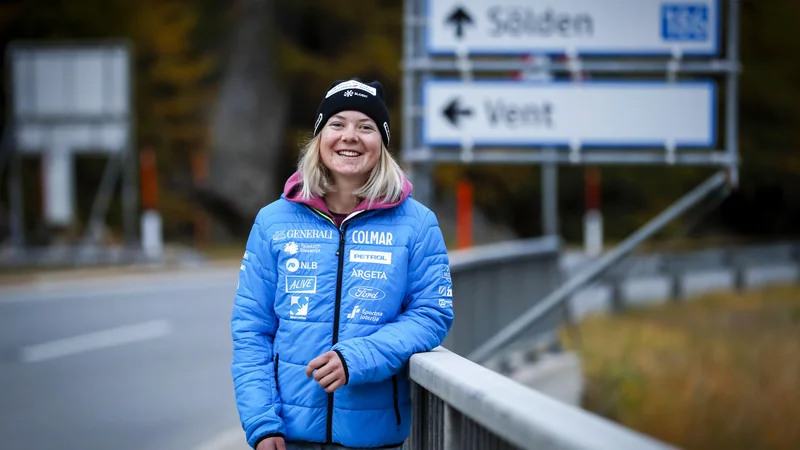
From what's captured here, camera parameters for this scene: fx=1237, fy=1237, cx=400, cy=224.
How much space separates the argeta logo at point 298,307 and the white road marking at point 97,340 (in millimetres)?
8638

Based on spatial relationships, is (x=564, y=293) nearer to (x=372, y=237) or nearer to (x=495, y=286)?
(x=495, y=286)

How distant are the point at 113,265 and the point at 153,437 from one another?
16.5m

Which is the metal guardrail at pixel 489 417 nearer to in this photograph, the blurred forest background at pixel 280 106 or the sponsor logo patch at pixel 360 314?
the sponsor logo patch at pixel 360 314

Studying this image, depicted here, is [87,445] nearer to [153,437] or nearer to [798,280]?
[153,437]

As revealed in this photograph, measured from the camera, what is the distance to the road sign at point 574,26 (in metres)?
9.27

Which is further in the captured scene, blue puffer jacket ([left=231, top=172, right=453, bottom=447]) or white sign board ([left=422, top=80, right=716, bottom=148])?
white sign board ([left=422, top=80, right=716, bottom=148])

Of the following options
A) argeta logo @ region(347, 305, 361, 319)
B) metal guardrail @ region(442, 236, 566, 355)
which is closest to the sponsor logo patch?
argeta logo @ region(347, 305, 361, 319)

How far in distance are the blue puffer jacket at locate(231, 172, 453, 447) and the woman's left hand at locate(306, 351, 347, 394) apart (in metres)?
0.05

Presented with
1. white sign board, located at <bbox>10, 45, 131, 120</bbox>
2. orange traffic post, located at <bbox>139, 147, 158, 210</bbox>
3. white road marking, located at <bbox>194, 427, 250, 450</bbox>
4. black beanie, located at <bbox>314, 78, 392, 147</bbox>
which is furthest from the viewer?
orange traffic post, located at <bbox>139, 147, 158, 210</bbox>

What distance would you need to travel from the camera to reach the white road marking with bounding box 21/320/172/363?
39.5 feet

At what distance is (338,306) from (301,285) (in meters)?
0.12

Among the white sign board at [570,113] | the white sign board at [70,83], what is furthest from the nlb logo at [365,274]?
the white sign board at [70,83]

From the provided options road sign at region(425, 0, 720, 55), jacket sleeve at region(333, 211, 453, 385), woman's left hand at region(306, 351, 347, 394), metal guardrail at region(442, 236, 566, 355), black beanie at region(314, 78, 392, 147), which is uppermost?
road sign at region(425, 0, 720, 55)

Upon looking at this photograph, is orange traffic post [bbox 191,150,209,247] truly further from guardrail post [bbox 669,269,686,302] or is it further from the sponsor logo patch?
the sponsor logo patch
